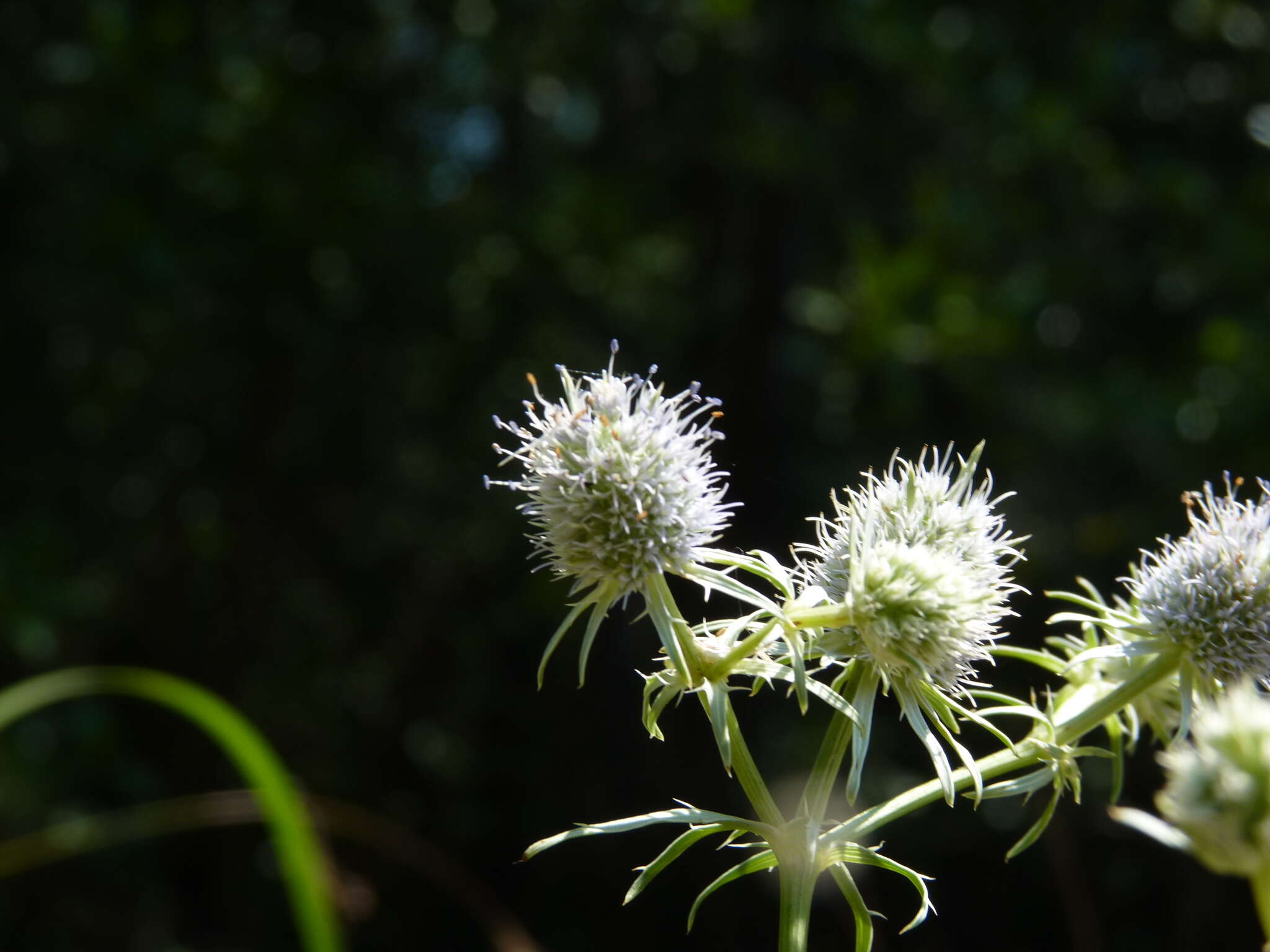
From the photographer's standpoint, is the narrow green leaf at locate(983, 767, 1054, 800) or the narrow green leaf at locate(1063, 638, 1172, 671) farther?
the narrow green leaf at locate(1063, 638, 1172, 671)

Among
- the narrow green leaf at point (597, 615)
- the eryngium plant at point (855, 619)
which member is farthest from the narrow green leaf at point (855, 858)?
the narrow green leaf at point (597, 615)

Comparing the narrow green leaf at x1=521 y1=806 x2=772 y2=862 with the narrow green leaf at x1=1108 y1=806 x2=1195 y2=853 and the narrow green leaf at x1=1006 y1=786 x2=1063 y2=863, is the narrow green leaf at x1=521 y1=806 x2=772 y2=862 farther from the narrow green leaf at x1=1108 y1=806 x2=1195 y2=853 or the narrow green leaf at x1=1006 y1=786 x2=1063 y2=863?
the narrow green leaf at x1=1108 y1=806 x2=1195 y2=853

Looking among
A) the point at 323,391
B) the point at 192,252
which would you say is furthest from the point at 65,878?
the point at 192,252

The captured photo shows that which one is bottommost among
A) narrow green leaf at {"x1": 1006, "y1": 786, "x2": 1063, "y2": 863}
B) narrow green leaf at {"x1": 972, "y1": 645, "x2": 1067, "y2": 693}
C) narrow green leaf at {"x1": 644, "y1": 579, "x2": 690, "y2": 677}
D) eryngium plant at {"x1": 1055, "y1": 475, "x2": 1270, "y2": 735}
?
narrow green leaf at {"x1": 1006, "y1": 786, "x2": 1063, "y2": 863}

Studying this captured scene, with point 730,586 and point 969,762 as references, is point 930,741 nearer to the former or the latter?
point 969,762

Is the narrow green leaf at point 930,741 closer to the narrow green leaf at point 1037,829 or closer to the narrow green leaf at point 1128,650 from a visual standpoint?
the narrow green leaf at point 1037,829

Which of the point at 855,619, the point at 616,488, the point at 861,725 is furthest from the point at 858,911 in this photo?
the point at 616,488

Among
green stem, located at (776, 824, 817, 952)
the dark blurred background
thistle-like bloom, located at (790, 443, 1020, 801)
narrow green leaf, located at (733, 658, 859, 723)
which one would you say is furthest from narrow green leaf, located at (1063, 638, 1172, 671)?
the dark blurred background
